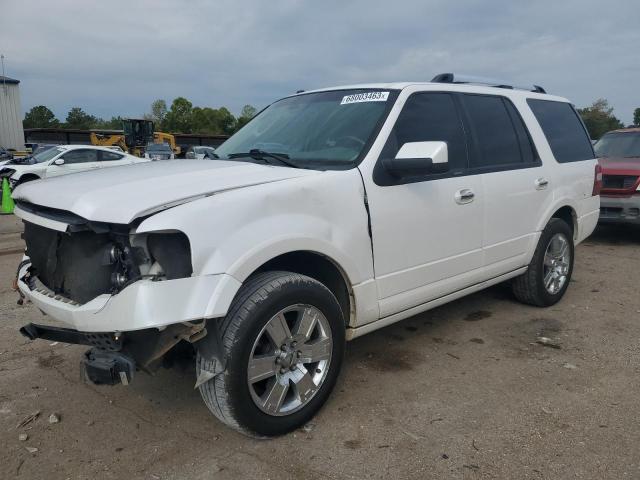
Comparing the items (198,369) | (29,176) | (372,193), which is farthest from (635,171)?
(29,176)

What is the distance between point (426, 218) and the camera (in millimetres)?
3418

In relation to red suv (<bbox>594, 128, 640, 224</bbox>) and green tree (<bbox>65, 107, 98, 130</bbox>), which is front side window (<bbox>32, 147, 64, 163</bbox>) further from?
green tree (<bbox>65, 107, 98, 130</bbox>)

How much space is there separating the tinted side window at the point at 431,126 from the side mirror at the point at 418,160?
0.14 metres

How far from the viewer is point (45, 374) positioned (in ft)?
11.8

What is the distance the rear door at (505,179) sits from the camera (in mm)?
3980

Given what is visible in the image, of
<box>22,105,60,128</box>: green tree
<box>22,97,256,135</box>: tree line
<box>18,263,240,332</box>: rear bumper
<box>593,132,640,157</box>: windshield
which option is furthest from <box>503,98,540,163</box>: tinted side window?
<box>22,105,60,128</box>: green tree

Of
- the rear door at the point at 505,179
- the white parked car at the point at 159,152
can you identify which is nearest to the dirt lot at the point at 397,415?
the rear door at the point at 505,179

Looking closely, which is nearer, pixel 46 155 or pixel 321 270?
pixel 321 270

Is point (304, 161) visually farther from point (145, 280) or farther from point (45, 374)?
point (45, 374)

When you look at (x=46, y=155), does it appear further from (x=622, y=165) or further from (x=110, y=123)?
(x=110, y=123)

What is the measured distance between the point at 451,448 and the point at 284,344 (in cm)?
100

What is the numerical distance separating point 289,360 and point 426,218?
1332 mm

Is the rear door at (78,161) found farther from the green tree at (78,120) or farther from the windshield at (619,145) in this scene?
the green tree at (78,120)

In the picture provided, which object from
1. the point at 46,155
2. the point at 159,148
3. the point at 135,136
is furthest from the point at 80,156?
the point at 135,136
